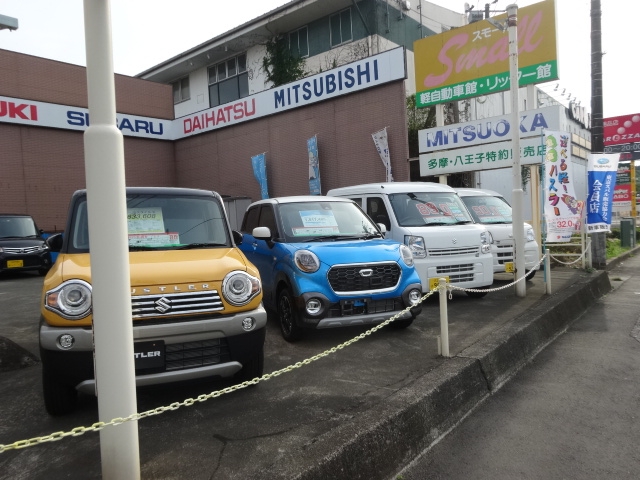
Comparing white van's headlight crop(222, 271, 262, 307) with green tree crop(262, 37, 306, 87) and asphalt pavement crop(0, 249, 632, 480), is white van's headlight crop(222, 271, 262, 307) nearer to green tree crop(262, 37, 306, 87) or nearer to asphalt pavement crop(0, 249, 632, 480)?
asphalt pavement crop(0, 249, 632, 480)

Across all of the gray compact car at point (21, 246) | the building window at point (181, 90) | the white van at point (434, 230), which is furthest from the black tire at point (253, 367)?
the building window at point (181, 90)

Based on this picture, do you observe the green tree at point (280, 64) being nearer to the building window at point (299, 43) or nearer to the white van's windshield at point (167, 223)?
the building window at point (299, 43)

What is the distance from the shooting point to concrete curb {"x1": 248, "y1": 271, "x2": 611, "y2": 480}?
2881 millimetres

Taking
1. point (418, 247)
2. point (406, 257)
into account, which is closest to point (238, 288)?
point (406, 257)

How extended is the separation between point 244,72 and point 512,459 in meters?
22.2

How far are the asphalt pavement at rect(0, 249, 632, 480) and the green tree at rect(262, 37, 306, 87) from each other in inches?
640

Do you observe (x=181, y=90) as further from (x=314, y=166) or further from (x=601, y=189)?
(x=601, y=189)

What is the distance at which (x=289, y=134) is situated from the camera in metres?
17.0

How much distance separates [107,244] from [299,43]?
809 inches

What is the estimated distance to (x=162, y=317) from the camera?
3.55 metres

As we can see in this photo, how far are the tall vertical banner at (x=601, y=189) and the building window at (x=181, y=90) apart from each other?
2120 centimetres

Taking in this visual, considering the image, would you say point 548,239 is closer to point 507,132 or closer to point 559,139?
point 559,139

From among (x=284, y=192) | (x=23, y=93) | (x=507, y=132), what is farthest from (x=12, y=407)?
(x=23, y=93)

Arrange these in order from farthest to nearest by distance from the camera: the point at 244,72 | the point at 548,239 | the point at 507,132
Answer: the point at 244,72, the point at 507,132, the point at 548,239
